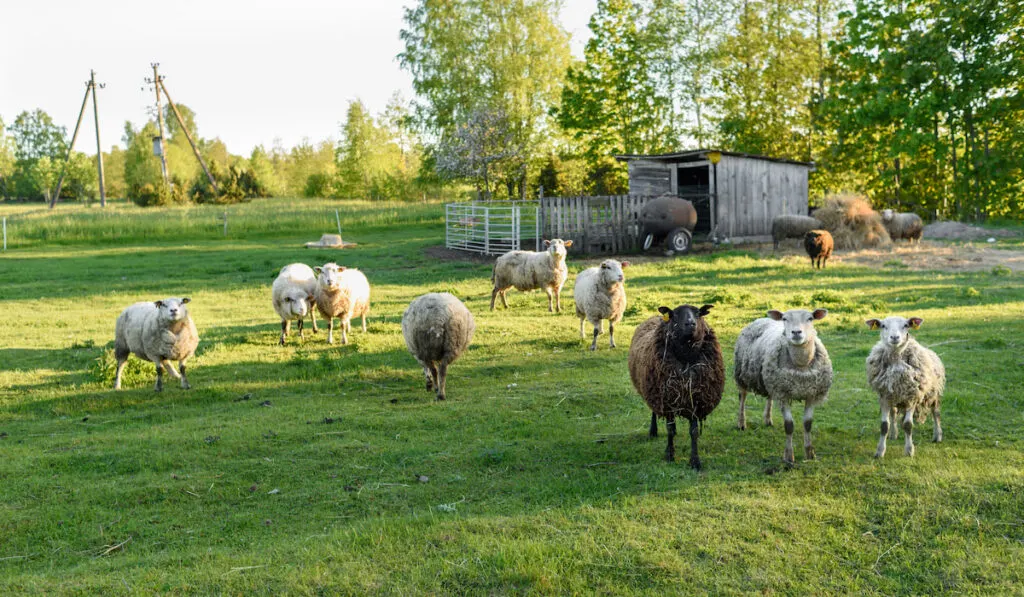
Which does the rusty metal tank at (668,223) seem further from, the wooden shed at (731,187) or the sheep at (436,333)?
the sheep at (436,333)

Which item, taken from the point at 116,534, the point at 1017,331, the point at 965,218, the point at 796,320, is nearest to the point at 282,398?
the point at 116,534

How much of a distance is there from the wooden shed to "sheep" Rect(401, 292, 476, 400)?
18114 millimetres

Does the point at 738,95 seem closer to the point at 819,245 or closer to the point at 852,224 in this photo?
the point at 852,224

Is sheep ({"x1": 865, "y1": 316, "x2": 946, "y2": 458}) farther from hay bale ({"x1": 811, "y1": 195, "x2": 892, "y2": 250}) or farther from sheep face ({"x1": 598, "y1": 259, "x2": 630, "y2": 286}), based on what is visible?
hay bale ({"x1": 811, "y1": 195, "x2": 892, "y2": 250})

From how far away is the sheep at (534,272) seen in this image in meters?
15.2

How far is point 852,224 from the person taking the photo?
24.8m

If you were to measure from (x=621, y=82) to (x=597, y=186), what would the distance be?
6.18m

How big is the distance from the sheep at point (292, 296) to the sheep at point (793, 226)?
1755cm

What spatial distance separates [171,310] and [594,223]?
1641 cm

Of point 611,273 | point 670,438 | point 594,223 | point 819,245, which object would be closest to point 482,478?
point 670,438

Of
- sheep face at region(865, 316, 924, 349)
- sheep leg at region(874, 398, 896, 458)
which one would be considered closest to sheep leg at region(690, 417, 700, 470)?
sheep leg at region(874, 398, 896, 458)

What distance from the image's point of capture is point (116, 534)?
5574 millimetres

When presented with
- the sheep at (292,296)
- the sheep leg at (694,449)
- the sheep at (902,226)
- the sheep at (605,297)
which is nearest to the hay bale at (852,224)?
the sheep at (902,226)

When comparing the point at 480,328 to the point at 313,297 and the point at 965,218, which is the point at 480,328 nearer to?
the point at 313,297
